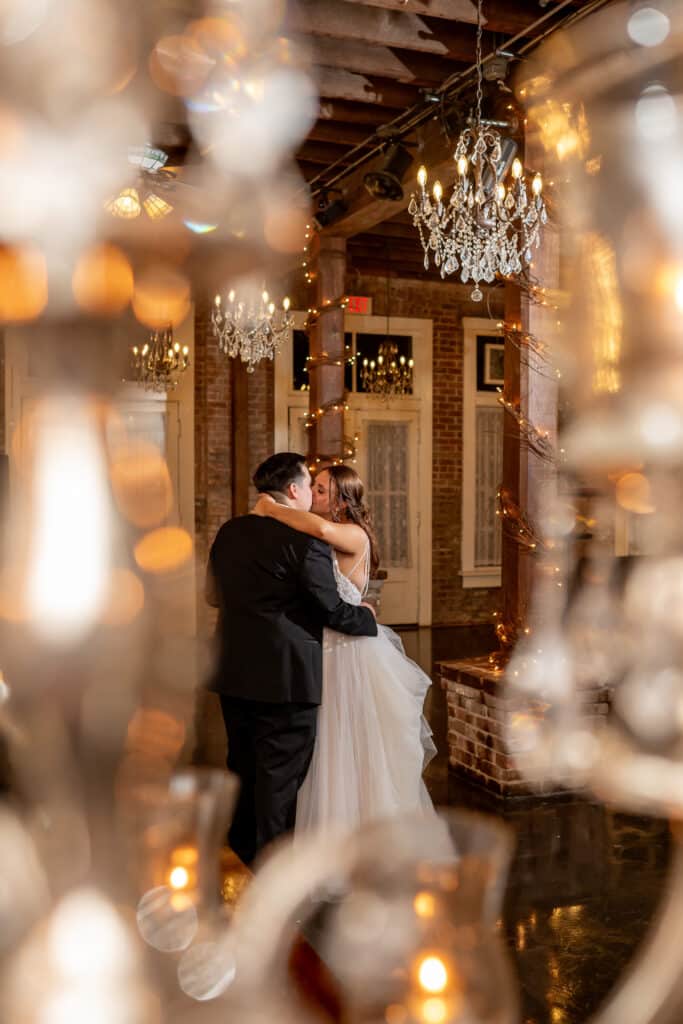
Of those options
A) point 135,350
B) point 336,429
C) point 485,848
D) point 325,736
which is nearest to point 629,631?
point 485,848

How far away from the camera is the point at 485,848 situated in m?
0.41

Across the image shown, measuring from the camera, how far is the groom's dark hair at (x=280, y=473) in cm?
212

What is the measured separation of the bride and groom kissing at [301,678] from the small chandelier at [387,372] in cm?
451

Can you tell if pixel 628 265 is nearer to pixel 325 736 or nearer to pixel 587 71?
pixel 587 71

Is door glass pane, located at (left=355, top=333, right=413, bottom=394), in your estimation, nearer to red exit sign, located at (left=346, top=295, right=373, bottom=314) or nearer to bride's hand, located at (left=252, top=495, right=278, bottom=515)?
red exit sign, located at (left=346, top=295, right=373, bottom=314)

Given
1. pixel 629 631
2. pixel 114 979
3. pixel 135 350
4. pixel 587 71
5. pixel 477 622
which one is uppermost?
pixel 587 71

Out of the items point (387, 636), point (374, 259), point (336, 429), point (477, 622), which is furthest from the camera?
point (477, 622)

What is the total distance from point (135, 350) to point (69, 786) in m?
0.22

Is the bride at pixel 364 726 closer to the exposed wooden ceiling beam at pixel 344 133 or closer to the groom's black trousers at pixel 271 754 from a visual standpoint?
the groom's black trousers at pixel 271 754

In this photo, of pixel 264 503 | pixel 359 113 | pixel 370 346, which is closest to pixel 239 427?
pixel 370 346

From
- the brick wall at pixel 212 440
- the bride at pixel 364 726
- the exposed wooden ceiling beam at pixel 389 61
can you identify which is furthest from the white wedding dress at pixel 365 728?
the brick wall at pixel 212 440

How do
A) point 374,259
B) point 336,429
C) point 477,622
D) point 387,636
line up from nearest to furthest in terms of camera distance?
point 387,636, point 336,429, point 374,259, point 477,622

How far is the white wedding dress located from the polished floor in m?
0.39

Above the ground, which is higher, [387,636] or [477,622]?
[387,636]
